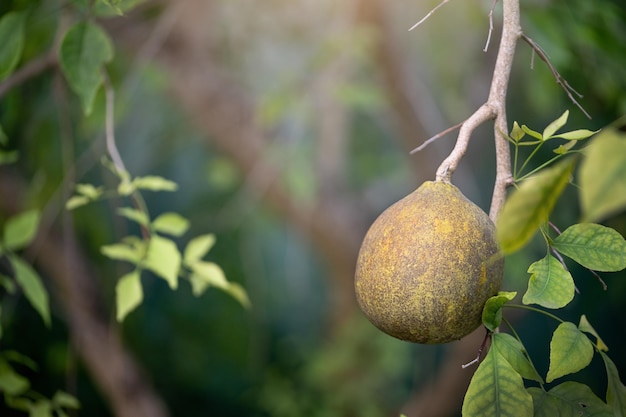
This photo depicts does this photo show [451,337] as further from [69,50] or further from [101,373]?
[101,373]

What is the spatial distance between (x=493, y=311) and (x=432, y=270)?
0.07m

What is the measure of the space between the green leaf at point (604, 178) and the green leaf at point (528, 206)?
33 millimetres

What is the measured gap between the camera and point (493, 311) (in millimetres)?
550

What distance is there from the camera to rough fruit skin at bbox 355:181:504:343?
540mm

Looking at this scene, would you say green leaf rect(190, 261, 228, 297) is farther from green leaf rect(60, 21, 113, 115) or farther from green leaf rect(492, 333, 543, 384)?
green leaf rect(492, 333, 543, 384)

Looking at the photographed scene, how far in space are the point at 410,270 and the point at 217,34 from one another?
1.85m

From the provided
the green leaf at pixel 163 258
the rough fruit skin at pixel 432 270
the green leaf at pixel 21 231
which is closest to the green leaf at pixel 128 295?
the green leaf at pixel 163 258

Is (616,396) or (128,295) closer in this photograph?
(616,396)

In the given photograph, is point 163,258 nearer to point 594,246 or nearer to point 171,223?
point 171,223

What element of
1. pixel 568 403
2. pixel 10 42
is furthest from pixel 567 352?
pixel 10 42

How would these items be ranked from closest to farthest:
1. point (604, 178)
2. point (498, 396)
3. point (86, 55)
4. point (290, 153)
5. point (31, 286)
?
point (604, 178) → point (498, 396) → point (86, 55) → point (31, 286) → point (290, 153)

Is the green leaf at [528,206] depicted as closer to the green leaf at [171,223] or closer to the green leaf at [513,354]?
the green leaf at [513,354]

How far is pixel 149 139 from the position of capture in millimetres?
2822

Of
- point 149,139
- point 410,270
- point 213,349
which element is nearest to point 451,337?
point 410,270
